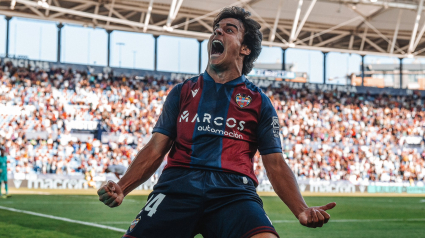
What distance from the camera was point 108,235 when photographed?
829 cm

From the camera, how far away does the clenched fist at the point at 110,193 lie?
109 inches

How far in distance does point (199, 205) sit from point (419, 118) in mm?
35207

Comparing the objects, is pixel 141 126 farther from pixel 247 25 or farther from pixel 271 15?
pixel 247 25

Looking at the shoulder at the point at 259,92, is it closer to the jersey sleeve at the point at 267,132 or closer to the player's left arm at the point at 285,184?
the jersey sleeve at the point at 267,132

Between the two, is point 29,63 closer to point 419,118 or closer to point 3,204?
point 3,204

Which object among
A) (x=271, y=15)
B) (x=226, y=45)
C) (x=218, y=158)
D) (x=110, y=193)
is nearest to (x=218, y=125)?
(x=218, y=158)

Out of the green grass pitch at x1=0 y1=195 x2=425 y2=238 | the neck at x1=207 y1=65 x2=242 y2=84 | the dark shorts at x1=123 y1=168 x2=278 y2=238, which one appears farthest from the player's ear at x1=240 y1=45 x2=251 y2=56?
the green grass pitch at x1=0 y1=195 x2=425 y2=238

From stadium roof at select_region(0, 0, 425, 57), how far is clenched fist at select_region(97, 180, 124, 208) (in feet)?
85.5

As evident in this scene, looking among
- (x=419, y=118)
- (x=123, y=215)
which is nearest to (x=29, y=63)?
(x=123, y=215)

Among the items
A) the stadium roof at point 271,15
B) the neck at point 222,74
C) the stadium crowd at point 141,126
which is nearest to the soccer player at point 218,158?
the neck at point 222,74

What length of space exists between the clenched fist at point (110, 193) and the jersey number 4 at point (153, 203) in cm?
17

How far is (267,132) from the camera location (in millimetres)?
3096

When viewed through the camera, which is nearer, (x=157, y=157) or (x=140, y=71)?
(x=157, y=157)

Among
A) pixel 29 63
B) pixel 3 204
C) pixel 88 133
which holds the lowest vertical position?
pixel 3 204
